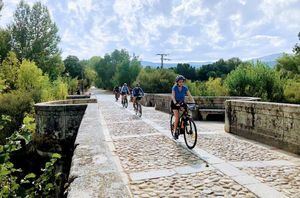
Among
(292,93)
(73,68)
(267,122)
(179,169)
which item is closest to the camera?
(179,169)

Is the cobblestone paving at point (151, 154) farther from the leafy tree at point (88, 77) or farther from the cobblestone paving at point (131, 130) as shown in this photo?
the leafy tree at point (88, 77)

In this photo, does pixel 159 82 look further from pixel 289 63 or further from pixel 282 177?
pixel 282 177

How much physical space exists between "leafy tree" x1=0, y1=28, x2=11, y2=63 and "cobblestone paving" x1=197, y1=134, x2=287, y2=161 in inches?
1718

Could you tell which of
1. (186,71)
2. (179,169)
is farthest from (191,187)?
(186,71)

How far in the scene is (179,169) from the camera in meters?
6.77

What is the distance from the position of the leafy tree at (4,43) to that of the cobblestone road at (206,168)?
42718 millimetres

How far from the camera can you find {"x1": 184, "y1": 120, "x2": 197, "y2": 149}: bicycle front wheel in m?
8.98

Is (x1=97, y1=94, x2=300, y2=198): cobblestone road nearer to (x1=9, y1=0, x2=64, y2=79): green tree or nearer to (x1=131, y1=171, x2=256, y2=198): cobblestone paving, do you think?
(x1=131, y1=171, x2=256, y2=198): cobblestone paving

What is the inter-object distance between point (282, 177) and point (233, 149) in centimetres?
269

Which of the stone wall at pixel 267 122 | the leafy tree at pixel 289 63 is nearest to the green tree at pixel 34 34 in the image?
the leafy tree at pixel 289 63

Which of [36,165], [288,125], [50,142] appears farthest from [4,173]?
[36,165]

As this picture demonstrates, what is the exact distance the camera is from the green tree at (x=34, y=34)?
51.0 metres

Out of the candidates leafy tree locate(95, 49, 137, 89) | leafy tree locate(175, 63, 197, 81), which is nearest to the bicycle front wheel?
leafy tree locate(175, 63, 197, 81)

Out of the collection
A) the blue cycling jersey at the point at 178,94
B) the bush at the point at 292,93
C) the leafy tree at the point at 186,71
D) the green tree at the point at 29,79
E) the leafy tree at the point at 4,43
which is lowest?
the bush at the point at 292,93
